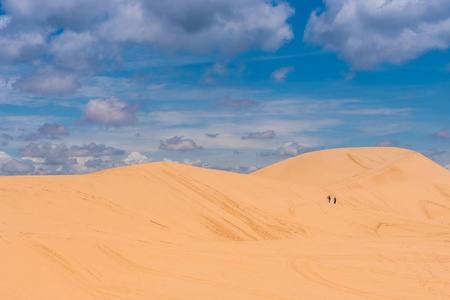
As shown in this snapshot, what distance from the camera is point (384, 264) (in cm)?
1165

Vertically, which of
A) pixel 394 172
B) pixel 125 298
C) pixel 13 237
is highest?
pixel 394 172

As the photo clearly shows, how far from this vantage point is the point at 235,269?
10.8 metres

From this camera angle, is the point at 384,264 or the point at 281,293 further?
the point at 384,264

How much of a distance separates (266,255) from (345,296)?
352 centimetres

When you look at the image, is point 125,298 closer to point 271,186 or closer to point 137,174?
point 137,174

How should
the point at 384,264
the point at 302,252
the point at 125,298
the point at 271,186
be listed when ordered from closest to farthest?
the point at 125,298
the point at 384,264
the point at 302,252
the point at 271,186

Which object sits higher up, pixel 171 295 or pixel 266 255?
pixel 266 255

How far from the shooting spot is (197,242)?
1456 centimetres

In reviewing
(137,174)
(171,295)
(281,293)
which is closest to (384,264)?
(281,293)

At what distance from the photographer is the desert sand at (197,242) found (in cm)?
938

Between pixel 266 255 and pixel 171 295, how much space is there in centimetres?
404

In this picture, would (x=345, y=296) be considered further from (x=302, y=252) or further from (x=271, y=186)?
(x=271, y=186)

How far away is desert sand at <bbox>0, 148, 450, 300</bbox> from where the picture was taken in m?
9.38

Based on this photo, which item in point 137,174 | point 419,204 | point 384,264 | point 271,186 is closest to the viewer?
point 384,264
